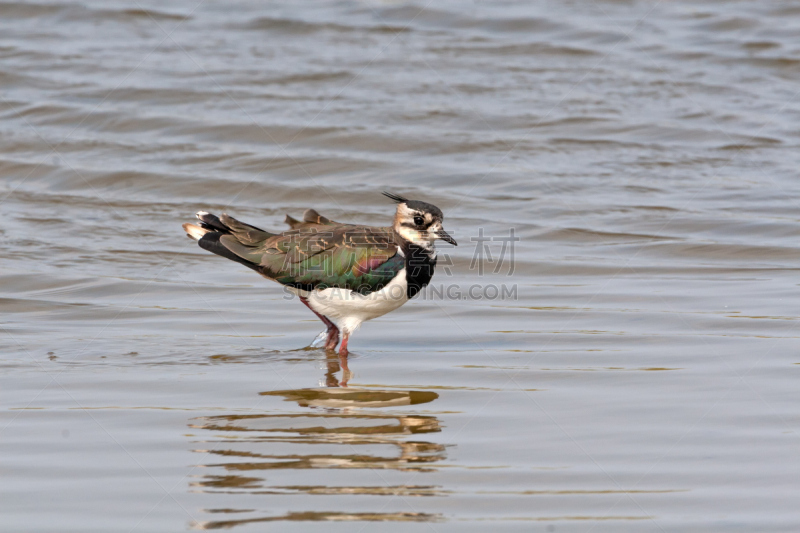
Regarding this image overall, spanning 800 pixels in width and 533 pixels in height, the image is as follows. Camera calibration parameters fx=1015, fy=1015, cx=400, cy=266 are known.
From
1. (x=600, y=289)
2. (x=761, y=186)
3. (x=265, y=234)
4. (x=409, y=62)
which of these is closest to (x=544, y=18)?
(x=409, y=62)

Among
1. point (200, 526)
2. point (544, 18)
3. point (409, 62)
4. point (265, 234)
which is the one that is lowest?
point (200, 526)

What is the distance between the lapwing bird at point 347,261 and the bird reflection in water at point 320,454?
1266mm

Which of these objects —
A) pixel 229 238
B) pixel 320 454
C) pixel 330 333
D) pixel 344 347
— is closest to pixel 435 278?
pixel 330 333

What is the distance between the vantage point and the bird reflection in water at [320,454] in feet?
17.1

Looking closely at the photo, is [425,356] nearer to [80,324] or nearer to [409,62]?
[80,324]

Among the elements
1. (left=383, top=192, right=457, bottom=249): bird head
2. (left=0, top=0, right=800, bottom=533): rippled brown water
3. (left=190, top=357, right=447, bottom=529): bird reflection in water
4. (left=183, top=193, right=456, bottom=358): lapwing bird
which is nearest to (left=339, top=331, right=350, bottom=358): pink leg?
(left=183, top=193, right=456, bottom=358): lapwing bird

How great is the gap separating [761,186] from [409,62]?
861cm

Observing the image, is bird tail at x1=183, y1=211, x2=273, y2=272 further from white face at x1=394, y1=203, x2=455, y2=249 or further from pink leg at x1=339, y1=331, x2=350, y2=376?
white face at x1=394, y1=203, x2=455, y2=249

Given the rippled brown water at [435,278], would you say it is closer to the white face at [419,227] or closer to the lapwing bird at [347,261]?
the lapwing bird at [347,261]

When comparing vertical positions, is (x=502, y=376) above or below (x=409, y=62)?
below

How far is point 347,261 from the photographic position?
8.49 m

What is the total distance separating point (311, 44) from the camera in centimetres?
2183

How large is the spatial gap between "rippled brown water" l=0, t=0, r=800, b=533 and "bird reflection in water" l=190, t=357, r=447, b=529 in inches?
1.0

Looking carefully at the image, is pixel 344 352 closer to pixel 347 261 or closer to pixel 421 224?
pixel 347 261
